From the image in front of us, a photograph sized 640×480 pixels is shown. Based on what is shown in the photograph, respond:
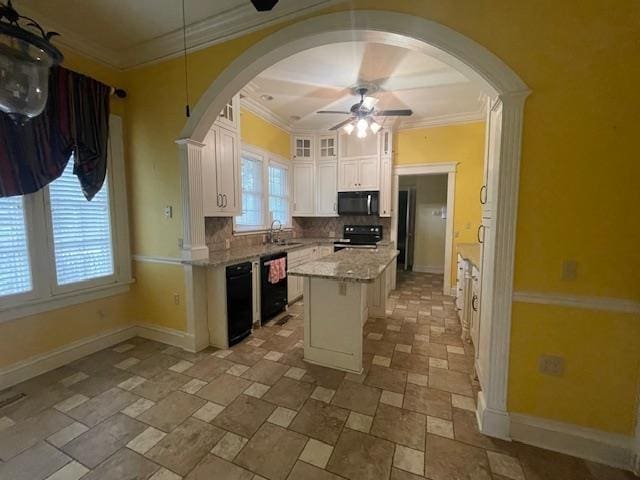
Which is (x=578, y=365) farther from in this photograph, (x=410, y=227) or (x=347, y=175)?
(x=410, y=227)

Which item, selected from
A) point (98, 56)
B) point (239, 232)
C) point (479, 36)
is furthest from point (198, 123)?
point (479, 36)

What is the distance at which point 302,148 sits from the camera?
5.36 meters

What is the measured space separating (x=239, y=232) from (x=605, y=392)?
398cm

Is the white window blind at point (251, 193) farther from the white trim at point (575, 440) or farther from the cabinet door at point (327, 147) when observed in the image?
the white trim at point (575, 440)

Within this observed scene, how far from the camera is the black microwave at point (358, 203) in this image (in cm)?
496

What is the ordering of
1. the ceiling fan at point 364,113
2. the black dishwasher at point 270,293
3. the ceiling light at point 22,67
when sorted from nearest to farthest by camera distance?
1. the ceiling light at point 22,67
2. the ceiling fan at point 364,113
3. the black dishwasher at point 270,293

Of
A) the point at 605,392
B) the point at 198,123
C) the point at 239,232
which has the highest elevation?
the point at 198,123

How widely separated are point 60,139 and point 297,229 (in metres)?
3.87

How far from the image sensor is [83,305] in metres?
2.74

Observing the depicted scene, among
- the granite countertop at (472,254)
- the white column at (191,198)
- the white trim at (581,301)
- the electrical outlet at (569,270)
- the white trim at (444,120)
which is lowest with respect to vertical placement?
the white trim at (581,301)

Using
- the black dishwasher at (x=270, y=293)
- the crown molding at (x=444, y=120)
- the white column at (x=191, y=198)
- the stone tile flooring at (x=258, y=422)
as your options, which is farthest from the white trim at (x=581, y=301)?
the crown molding at (x=444, y=120)

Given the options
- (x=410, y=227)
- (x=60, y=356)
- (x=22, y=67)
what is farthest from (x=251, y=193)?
(x=410, y=227)

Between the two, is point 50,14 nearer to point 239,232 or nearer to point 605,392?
point 239,232

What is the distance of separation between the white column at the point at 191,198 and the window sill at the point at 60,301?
96cm
